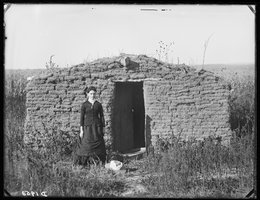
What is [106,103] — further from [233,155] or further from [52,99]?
[233,155]

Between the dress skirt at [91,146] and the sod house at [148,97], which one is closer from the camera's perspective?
the dress skirt at [91,146]

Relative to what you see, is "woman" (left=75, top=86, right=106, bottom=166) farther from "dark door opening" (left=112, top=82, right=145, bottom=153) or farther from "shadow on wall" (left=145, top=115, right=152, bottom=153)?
"shadow on wall" (left=145, top=115, right=152, bottom=153)

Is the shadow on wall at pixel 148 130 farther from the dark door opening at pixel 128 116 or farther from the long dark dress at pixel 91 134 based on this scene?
the long dark dress at pixel 91 134

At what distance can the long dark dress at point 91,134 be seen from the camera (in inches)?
246

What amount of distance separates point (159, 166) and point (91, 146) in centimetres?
127

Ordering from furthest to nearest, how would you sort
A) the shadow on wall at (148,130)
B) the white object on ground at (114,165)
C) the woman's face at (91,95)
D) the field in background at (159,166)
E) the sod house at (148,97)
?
the shadow on wall at (148,130) → the sod house at (148,97) → the woman's face at (91,95) → the white object on ground at (114,165) → the field in background at (159,166)

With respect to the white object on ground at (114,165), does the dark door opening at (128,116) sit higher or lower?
higher

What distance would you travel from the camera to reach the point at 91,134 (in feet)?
20.5

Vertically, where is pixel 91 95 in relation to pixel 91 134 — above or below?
above

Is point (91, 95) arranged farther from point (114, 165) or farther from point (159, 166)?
point (159, 166)

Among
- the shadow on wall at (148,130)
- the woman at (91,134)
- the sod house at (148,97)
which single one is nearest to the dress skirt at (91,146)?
the woman at (91,134)

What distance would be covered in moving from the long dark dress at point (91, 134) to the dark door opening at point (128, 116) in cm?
65

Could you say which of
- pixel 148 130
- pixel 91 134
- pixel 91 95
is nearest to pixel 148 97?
pixel 148 130

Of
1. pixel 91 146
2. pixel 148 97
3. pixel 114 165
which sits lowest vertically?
pixel 114 165
